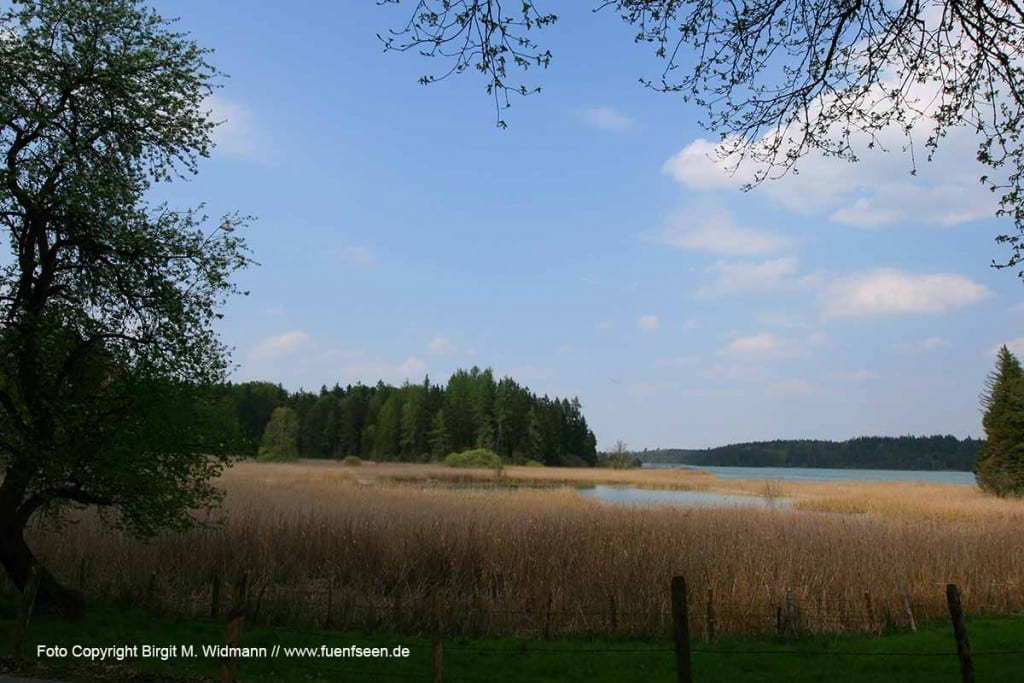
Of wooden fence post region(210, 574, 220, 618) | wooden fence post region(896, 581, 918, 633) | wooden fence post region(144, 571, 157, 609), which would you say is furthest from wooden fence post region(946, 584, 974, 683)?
wooden fence post region(144, 571, 157, 609)

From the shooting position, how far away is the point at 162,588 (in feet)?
45.2

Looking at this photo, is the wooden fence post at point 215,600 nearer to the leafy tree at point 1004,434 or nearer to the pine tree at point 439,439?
the leafy tree at point 1004,434

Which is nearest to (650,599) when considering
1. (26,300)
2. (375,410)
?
(26,300)

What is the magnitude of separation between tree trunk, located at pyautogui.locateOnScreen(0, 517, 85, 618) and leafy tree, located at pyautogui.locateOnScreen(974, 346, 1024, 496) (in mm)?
43419

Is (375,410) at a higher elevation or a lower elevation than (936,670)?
higher

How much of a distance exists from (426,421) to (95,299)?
91.5m

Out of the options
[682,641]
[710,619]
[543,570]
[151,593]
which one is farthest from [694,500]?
[682,641]

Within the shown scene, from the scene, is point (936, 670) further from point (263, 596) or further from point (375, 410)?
point (375, 410)

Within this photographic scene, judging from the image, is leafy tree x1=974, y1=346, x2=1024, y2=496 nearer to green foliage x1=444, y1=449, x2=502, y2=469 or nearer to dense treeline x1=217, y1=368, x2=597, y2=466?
green foliage x1=444, y1=449, x2=502, y2=469

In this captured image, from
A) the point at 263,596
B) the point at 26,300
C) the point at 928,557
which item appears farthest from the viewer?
the point at 928,557

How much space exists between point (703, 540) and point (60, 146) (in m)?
14.8

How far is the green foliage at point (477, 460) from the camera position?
219 feet

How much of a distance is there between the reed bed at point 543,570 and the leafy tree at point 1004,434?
26.7 m

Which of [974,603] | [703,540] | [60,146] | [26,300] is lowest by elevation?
[974,603]
